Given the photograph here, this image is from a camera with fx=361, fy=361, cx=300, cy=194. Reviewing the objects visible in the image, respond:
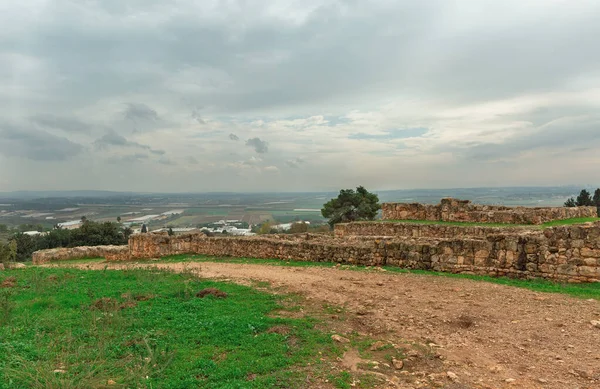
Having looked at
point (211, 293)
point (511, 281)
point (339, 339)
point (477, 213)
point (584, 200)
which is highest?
point (584, 200)

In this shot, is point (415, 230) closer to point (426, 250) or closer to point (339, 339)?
point (426, 250)

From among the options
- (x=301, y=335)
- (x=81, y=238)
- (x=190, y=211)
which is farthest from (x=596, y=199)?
(x=190, y=211)

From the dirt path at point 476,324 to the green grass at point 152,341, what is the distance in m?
1.61

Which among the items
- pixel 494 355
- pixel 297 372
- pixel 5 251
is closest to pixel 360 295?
pixel 494 355

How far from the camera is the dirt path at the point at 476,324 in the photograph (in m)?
5.31

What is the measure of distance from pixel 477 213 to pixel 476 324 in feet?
54.9

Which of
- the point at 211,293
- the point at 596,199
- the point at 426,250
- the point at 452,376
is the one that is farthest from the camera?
the point at 596,199

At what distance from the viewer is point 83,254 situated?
75.6 feet

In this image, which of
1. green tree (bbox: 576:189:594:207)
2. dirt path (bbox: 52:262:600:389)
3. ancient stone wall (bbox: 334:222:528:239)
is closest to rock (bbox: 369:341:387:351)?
dirt path (bbox: 52:262:600:389)

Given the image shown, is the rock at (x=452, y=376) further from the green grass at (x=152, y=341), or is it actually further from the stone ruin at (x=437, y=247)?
the stone ruin at (x=437, y=247)

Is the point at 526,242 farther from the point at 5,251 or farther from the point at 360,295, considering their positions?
the point at 5,251

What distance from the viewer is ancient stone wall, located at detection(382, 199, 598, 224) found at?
20234mm

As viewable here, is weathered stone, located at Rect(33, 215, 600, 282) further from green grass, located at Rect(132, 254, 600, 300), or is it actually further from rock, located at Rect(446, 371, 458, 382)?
rock, located at Rect(446, 371, 458, 382)

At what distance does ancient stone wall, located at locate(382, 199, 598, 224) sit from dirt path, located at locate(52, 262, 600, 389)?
11051 mm
